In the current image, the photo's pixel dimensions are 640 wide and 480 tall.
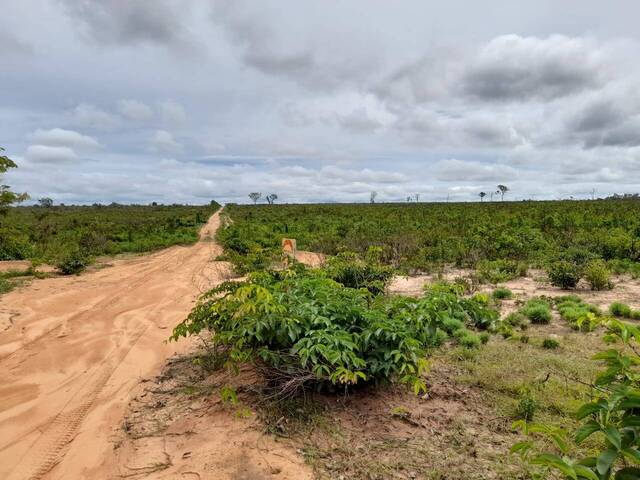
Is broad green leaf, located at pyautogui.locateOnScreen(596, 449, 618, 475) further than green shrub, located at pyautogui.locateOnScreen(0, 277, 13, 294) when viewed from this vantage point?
No

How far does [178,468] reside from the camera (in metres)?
3.21

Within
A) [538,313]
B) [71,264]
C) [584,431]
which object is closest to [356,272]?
[538,313]

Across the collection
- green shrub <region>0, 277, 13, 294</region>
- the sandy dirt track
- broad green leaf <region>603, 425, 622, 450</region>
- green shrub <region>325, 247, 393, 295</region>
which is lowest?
the sandy dirt track

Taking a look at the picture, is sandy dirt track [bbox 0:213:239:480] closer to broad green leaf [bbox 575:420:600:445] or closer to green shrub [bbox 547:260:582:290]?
broad green leaf [bbox 575:420:600:445]

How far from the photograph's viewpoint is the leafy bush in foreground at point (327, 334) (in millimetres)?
3568

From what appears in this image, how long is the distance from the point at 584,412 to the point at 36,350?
704 centimetres

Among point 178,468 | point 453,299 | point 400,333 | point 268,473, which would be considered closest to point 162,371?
point 178,468

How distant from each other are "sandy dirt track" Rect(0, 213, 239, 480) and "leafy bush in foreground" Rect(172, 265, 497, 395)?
1.30 meters

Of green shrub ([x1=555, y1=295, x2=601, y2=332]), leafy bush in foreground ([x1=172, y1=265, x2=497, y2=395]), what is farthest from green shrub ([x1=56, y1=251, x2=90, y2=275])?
green shrub ([x1=555, y1=295, x2=601, y2=332])

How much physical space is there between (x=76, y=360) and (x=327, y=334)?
4.18 metres

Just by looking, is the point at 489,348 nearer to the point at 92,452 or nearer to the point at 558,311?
the point at 558,311

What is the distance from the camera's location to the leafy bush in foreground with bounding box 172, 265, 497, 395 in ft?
11.7

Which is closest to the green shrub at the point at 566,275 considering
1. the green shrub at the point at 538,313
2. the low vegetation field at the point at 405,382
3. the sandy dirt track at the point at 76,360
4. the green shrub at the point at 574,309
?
the green shrub at the point at 574,309

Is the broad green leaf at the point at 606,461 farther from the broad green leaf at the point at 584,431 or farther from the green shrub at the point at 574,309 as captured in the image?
the green shrub at the point at 574,309
